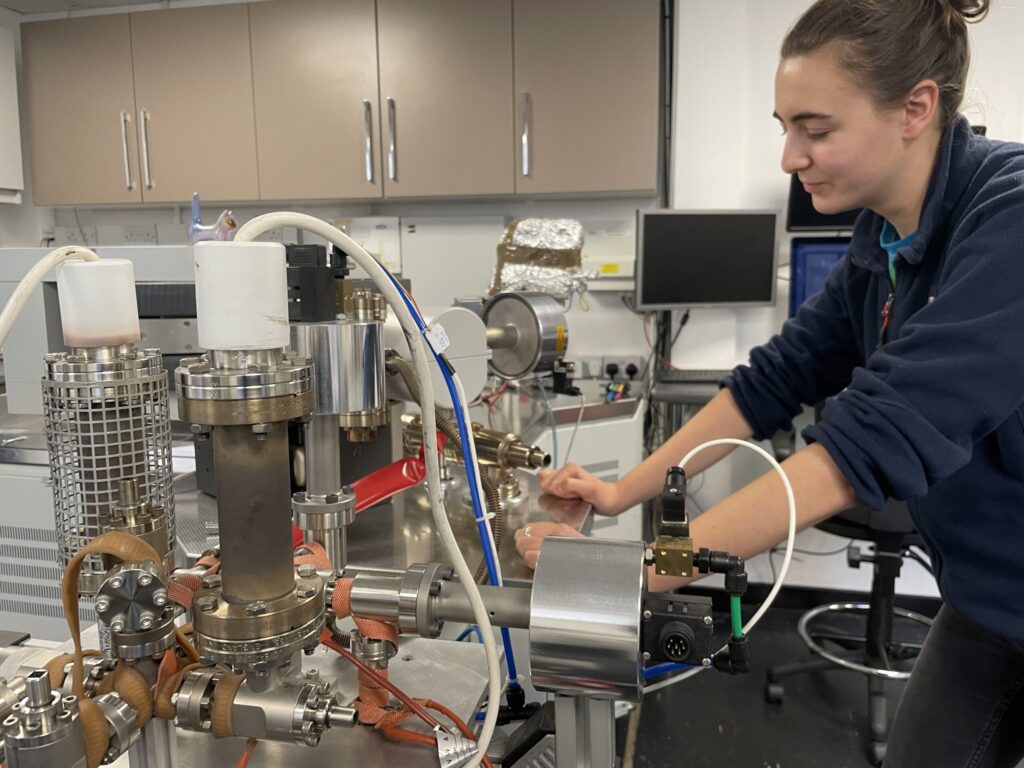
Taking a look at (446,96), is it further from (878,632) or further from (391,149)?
(878,632)

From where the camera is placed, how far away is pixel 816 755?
6.64ft

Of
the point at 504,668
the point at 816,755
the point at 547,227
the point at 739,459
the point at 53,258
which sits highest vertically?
the point at 547,227

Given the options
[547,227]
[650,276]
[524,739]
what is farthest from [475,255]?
[524,739]

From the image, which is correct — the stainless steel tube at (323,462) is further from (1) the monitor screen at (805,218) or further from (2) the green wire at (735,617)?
(1) the monitor screen at (805,218)

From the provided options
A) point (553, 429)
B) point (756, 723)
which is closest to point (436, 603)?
point (553, 429)

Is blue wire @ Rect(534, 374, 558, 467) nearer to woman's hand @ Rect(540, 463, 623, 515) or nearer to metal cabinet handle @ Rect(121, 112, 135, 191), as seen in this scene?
woman's hand @ Rect(540, 463, 623, 515)

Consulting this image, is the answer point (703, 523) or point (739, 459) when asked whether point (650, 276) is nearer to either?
point (739, 459)

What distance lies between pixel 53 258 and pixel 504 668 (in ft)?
1.75

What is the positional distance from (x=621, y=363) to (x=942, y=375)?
8.38ft

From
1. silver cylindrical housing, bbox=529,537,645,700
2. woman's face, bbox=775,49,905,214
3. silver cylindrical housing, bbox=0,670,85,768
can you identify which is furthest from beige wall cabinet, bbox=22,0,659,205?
silver cylindrical housing, bbox=0,670,85,768

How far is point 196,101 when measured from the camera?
3.19m

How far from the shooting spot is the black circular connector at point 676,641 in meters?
0.44

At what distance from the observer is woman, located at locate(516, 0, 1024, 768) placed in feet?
2.44

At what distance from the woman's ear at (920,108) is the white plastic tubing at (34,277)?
0.92 meters
